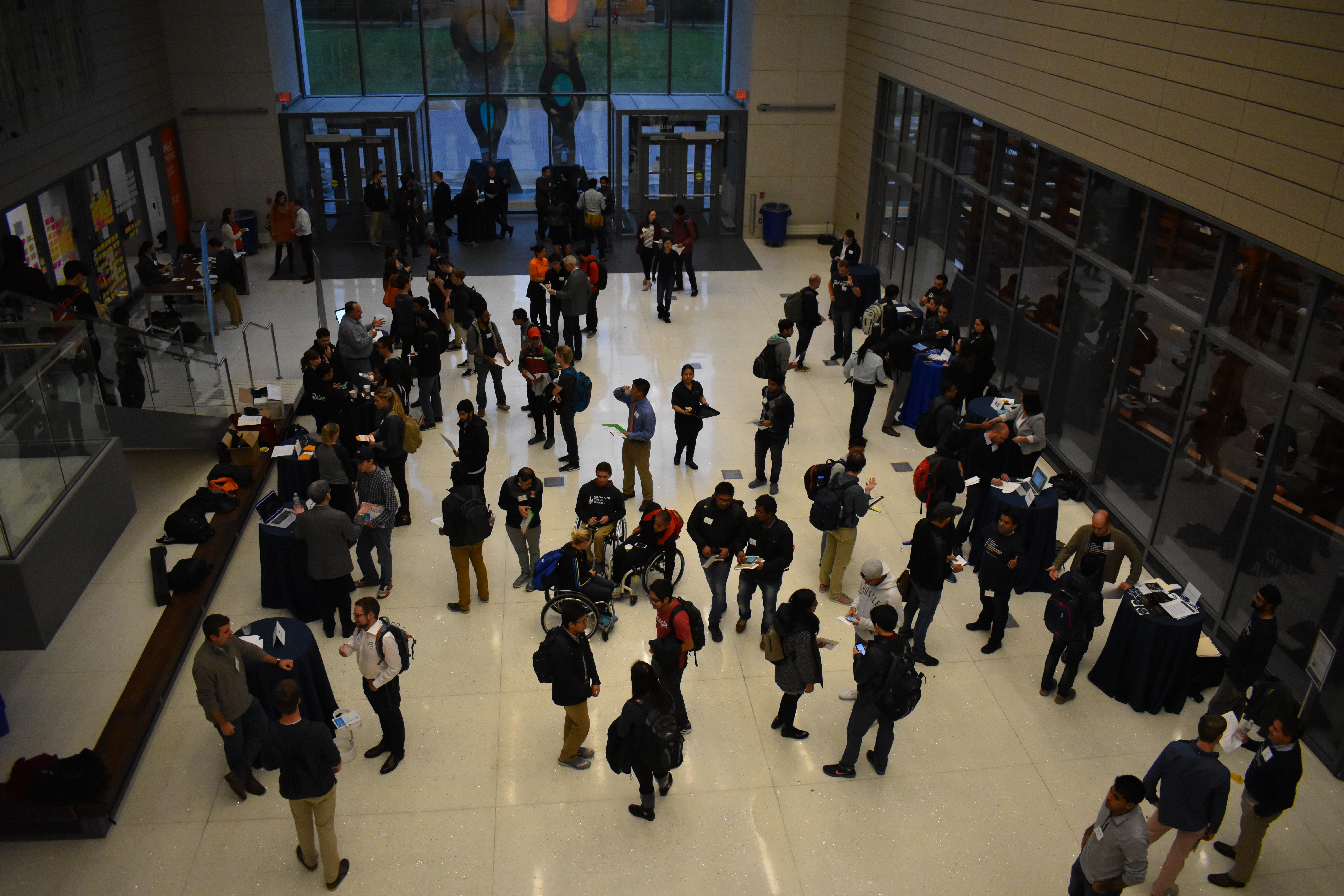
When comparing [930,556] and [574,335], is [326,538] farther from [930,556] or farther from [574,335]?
[574,335]

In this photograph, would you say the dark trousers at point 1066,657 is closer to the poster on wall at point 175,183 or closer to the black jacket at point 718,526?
the black jacket at point 718,526

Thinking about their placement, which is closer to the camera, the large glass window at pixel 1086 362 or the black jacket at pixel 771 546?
the black jacket at pixel 771 546

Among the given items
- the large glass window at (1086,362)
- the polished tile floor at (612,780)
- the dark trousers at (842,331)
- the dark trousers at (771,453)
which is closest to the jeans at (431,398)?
the polished tile floor at (612,780)

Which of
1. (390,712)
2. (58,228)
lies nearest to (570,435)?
(390,712)

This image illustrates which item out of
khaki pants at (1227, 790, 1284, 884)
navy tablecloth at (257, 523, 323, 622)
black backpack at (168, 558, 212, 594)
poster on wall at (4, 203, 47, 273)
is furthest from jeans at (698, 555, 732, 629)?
poster on wall at (4, 203, 47, 273)

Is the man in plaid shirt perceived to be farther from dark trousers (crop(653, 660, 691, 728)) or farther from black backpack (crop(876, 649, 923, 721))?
black backpack (crop(876, 649, 923, 721))

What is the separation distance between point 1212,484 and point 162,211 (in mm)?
17222

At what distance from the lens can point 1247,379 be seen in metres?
8.53

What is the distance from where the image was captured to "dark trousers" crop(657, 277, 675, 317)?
630 inches

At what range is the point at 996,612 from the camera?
336 inches

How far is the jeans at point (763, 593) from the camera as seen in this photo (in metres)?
8.34

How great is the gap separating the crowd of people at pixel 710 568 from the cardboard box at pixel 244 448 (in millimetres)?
737

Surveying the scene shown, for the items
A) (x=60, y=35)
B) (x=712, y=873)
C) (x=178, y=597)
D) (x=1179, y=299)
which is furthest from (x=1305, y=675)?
(x=60, y=35)

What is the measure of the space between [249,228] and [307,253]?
2334mm
